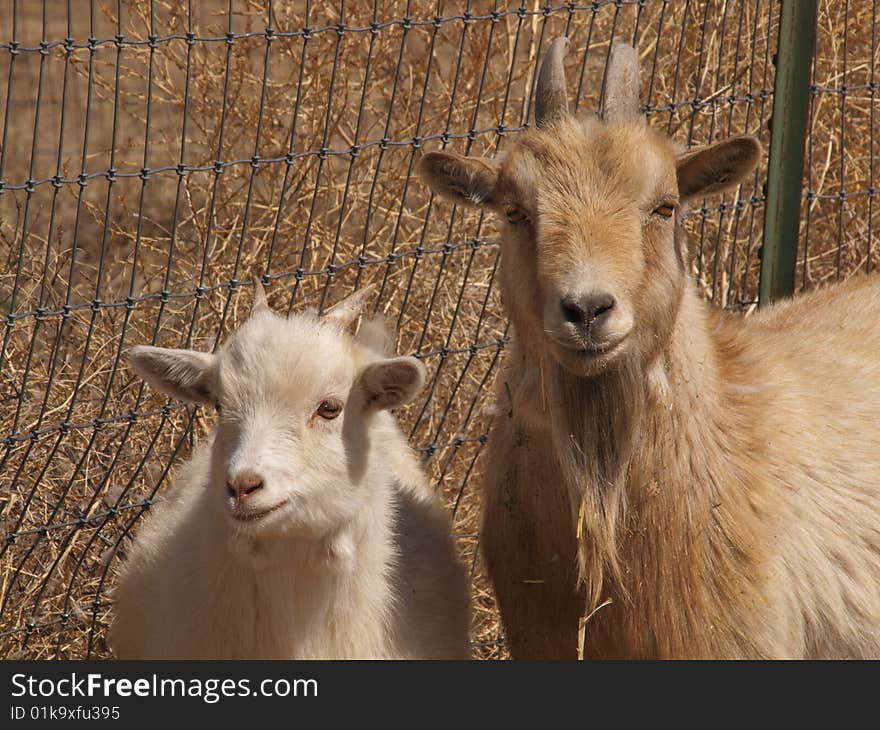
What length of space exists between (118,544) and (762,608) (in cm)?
261

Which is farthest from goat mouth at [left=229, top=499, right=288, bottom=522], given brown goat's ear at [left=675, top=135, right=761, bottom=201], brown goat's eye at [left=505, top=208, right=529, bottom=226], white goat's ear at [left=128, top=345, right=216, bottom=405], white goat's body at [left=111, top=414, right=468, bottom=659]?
brown goat's ear at [left=675, top=135, right=761, bottom=201]

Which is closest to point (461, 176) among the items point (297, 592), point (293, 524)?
point (293, 524)

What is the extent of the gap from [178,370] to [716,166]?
66.8 inches

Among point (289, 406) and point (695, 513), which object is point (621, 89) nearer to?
point (695, 513)

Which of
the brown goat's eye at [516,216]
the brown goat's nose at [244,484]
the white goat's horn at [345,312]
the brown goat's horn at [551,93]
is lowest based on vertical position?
the brown goat's nose at [244,484]

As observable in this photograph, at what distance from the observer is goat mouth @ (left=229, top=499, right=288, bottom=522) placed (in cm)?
380

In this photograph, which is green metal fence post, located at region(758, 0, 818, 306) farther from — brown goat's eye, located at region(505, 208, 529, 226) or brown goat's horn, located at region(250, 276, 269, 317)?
brown goat's horn, located at region(250, 276, 269, 317)

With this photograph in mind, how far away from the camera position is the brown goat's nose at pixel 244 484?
3.79 metres

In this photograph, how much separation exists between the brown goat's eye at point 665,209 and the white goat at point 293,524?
825 mm

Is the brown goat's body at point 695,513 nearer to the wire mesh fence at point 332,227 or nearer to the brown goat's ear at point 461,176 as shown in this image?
the brown goat's ear at point 461,176

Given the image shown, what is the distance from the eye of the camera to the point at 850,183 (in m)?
7.61

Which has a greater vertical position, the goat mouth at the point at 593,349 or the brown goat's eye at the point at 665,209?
the brown goat's eye at the point at 665,209

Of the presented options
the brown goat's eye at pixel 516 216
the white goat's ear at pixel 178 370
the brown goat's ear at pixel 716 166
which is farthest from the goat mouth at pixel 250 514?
the brown goat's ear at pixel 716 166

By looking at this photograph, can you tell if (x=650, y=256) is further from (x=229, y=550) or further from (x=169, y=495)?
(x=169, y=495)
